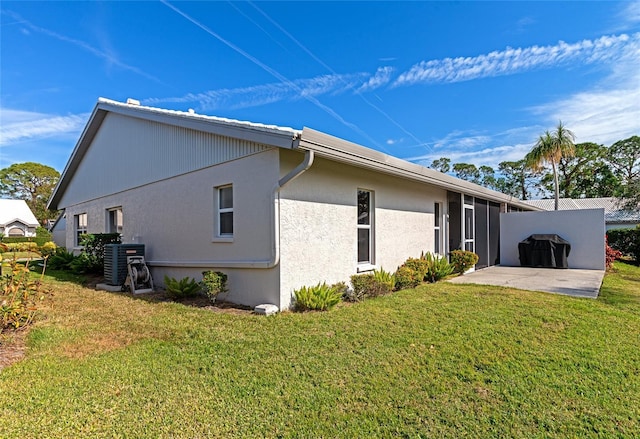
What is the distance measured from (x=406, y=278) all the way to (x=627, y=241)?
55.9 ft

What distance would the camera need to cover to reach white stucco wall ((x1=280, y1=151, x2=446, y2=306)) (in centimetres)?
589

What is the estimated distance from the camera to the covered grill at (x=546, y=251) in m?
12.1

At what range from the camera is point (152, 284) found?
27.4 feet

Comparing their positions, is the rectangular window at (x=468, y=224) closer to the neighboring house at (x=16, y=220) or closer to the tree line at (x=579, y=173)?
the tree line at (x=579, y=173)

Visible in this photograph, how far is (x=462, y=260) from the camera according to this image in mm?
10383

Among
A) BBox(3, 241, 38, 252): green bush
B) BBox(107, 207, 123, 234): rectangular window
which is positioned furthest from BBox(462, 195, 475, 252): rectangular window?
BBox(107, 207, 123, 234): rectangular window

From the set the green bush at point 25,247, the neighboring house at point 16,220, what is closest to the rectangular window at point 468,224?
the green bush at point 25,247

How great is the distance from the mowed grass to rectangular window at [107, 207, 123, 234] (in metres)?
6.67

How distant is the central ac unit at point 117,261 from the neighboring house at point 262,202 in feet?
2.03

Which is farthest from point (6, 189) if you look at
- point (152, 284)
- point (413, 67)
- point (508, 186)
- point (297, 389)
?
point (508, 186)

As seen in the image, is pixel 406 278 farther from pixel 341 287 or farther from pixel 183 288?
pixel 183 288

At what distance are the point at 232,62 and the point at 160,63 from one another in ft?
7.73

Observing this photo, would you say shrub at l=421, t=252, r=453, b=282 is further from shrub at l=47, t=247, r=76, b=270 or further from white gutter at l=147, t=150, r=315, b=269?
shrub at l=47, t=247, r=76, b=270

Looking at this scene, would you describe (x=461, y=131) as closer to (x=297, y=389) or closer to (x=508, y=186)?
(x=297, y=389)
